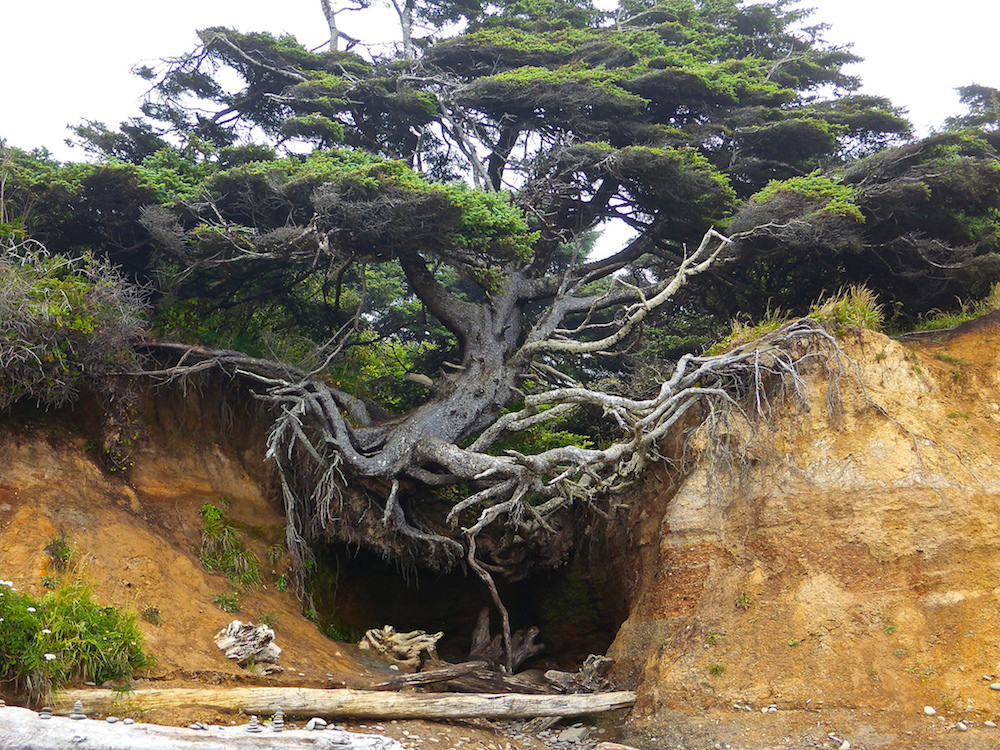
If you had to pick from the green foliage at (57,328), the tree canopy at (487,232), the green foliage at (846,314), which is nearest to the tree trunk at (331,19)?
the tree canopy at (487,232)

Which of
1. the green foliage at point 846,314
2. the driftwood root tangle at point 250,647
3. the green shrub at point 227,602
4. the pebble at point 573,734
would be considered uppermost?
the green foliage at point 846,314

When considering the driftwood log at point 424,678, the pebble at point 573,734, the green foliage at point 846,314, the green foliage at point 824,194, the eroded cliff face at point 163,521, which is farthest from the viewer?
the green foliage at point 824,194

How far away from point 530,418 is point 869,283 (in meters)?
6.92

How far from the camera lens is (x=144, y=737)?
566 cm

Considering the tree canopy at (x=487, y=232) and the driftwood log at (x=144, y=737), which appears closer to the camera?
the driftwood log at (x=144, y=737)

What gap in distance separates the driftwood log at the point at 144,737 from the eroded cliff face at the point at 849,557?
4.23 m

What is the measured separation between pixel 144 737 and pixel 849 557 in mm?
7713

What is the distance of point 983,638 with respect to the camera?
772 cm

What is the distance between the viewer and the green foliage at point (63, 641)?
20.9ft

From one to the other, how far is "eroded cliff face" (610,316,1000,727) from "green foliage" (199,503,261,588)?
17.7 ft

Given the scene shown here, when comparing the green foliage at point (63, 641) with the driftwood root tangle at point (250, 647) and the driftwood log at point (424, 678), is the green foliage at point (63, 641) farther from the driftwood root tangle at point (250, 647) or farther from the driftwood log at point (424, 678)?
the driftwood log at point (424, 678)

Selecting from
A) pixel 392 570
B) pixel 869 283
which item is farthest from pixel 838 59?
pixel 392 570

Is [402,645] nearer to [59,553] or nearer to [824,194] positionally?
[59,553]

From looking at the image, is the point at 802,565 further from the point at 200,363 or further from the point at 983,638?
the point at 200,363
